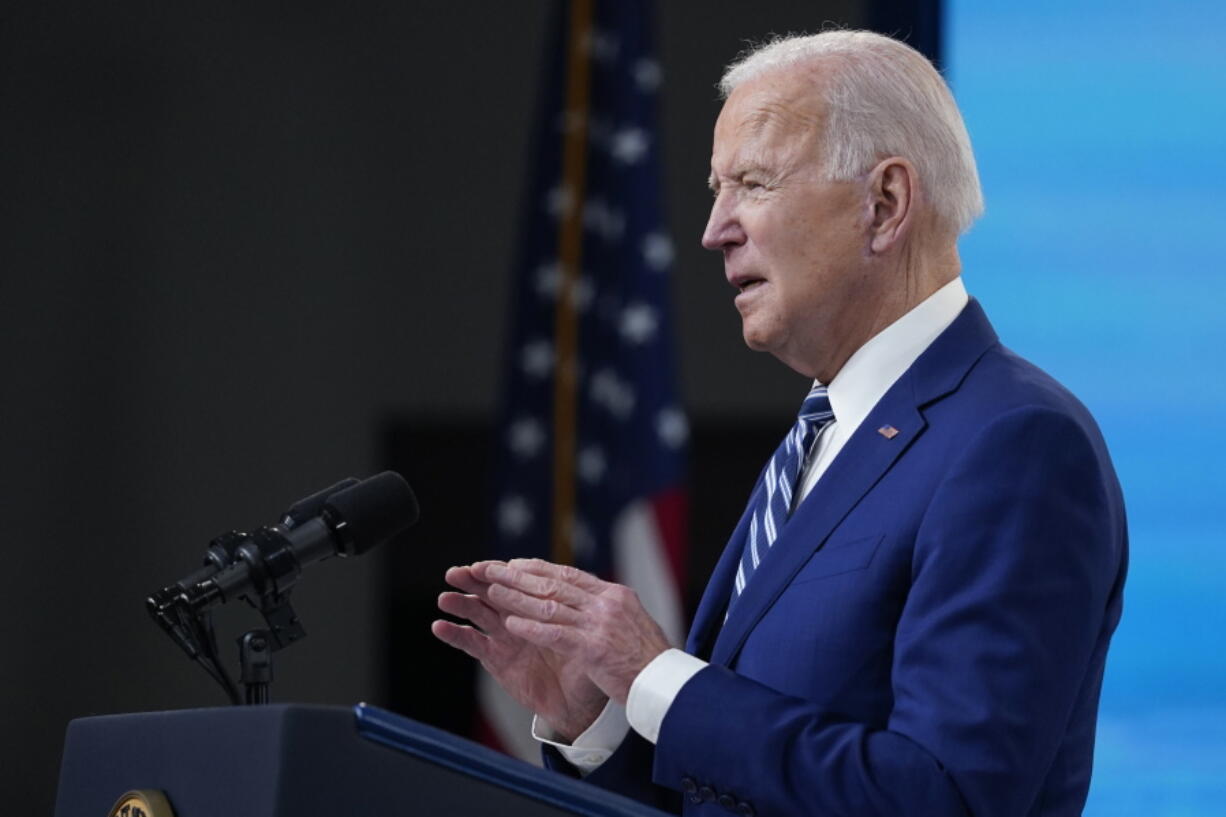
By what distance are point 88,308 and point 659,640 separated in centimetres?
378

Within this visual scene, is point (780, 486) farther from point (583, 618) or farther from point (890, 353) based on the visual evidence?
point (583, 618)

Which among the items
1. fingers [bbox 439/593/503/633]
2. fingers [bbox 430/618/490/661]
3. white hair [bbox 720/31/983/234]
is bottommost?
fingers [bbox 430/618/490/661]

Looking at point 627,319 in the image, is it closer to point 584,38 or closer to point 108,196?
point 584,38

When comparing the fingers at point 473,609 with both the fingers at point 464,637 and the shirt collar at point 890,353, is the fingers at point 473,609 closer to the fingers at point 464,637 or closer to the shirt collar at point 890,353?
the fingers at point 464,637

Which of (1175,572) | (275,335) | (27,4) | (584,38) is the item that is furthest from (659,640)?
(27,4)

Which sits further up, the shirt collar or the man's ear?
the man's ear

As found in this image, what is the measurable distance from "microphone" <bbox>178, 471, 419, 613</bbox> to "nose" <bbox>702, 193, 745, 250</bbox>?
0.45 m

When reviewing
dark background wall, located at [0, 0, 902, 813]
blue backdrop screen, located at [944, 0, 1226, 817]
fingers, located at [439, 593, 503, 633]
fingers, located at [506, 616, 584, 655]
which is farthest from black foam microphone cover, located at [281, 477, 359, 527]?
dark background wall, located at [0, 0, 902, 813]

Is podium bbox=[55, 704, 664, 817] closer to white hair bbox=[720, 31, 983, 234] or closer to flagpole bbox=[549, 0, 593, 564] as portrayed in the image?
white hair bbox=[720, 31, 983, 234]

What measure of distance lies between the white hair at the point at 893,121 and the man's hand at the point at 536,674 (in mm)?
610

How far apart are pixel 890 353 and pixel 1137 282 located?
2717mm

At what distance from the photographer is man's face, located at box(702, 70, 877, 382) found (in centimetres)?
180

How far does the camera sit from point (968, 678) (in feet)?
4.69

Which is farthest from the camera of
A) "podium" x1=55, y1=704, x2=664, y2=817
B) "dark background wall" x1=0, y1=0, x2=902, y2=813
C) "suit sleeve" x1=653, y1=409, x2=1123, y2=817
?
"dark background wall" x1=0, y1=0, x2=902, y2=813
